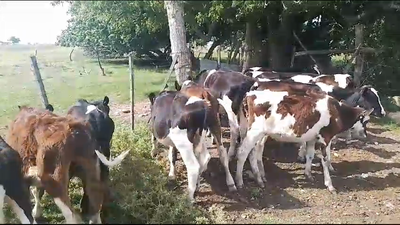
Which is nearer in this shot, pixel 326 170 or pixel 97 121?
pixel 97 121

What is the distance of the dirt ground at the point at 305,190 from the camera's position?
527 centimetres

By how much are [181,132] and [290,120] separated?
1626 millimetres

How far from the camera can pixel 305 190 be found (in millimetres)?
6461

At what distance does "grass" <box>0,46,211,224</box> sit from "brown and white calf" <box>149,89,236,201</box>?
406 mm

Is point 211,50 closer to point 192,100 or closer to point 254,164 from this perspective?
point 254,164

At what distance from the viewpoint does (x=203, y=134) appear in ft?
19.8

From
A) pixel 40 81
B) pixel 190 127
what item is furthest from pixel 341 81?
pixel 40 81

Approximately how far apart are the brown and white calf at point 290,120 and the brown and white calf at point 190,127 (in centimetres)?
50

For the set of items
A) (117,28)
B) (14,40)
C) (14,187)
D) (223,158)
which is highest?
(117,28)

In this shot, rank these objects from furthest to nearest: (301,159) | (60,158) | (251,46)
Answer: (251,46) < (301,159) < (60,158)

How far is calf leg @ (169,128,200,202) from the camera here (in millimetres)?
5656

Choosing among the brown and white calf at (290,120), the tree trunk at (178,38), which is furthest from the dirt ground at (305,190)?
the tree trunk at (178,38)

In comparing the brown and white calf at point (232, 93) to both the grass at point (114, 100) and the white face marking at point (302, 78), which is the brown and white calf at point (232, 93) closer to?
the grass at point (114, 100)

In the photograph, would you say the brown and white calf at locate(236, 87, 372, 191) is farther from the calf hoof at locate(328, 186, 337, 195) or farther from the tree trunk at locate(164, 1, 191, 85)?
the tree trunk at locate(164, 1, 191, 85)
